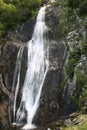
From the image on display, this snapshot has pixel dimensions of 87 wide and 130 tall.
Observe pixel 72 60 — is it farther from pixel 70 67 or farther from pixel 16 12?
pixel 16 12

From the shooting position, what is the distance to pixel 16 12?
135 ft

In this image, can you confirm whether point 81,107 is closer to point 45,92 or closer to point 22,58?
point 45,92

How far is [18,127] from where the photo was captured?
29969 millimetres

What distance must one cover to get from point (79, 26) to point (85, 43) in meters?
2.67

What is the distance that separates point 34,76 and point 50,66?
179cm

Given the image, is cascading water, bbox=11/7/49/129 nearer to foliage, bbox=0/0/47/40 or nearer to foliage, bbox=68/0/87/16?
foliage, bbox=68/0/87/16

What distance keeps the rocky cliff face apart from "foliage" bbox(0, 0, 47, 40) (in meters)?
1.95

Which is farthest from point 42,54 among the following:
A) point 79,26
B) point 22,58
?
point 79,26

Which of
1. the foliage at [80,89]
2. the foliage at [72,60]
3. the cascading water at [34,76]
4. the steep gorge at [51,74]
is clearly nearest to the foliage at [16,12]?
the steep gorge at [51,74]

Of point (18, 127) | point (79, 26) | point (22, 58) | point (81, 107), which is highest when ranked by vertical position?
point (79, 26)

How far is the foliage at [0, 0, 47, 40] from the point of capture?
39.8 m

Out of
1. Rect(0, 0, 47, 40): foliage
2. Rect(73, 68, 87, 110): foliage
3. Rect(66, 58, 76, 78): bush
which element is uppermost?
Rect(0, 0, 47, 40): foliage

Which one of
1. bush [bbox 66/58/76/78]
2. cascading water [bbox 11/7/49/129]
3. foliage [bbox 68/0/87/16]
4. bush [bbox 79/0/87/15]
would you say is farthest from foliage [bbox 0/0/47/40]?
bush [bbox 66/58/76/78]

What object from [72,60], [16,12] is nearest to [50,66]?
[72,60]
